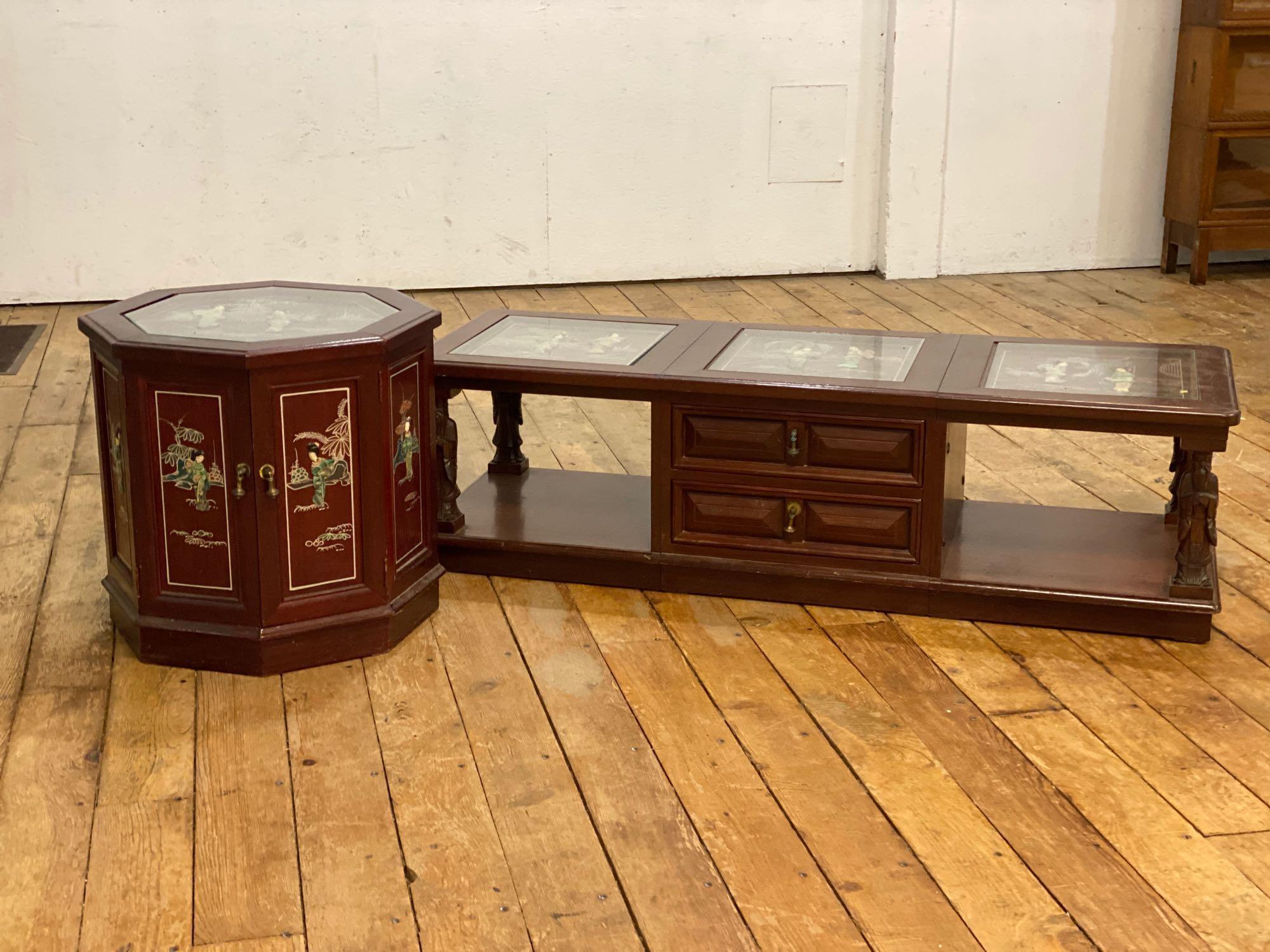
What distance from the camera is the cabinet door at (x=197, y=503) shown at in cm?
314

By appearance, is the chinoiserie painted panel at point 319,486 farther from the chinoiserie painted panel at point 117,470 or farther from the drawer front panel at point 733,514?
the drawer front panel at point 733,514

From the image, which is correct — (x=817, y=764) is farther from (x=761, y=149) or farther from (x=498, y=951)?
(x=761, y=149)

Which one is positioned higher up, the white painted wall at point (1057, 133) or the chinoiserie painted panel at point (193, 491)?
the white painted wall at point (1057, 133)

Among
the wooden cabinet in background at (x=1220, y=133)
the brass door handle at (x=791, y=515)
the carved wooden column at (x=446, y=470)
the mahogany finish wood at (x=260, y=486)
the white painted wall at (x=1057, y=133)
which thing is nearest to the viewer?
the mahogany finish wood at (x=260, y=486)

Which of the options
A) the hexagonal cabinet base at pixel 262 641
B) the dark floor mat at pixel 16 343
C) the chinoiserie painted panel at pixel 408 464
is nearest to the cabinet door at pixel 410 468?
the chinoiserie painted panel at pixel 408 464

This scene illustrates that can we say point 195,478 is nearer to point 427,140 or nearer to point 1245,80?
point 427,140

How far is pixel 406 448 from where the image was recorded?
3430mm

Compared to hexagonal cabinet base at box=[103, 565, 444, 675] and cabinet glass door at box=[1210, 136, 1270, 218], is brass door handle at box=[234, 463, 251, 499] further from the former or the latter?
cabinet glass door at box=[1210, 136, 1270, 218]

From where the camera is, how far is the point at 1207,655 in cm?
339

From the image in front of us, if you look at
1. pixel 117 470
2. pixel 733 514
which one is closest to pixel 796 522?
pixel 733 514

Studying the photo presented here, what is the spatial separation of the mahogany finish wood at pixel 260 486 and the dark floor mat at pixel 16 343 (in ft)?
9.30

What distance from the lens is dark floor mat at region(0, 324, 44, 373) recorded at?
6000mm

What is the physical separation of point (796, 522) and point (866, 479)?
0.72 ft

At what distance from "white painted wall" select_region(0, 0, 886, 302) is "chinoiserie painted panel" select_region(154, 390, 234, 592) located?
4019 millimetres
